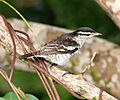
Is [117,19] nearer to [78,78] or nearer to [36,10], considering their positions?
[78,78]

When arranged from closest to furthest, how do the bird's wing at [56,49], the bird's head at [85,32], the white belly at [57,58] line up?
the white belly at [57,58] < the bird's wing at [56,49] < the bird's head at [85,32]

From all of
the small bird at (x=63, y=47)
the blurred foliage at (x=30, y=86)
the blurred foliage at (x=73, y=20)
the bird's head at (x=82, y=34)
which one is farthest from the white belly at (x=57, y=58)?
the blurred foliage at (x=73, y=20)

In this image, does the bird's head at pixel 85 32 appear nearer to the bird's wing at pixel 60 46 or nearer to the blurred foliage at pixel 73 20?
the bird's wing at pixel 60 46

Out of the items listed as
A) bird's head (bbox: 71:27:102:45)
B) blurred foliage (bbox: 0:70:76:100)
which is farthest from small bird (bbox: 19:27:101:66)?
blurred foliage (bbox: 0:70:76:100)

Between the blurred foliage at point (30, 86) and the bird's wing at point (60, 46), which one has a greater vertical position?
the bird's wing at point (60, 46)

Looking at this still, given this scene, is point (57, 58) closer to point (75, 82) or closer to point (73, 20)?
point (75, 82)

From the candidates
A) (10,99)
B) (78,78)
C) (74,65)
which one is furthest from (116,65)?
(10,99)

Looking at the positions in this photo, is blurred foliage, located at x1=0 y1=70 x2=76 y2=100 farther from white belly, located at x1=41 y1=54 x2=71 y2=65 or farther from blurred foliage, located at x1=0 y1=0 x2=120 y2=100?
white belly, located at x1=41 y1=54 x2=71 y2=65

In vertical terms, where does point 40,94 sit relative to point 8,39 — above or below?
below
